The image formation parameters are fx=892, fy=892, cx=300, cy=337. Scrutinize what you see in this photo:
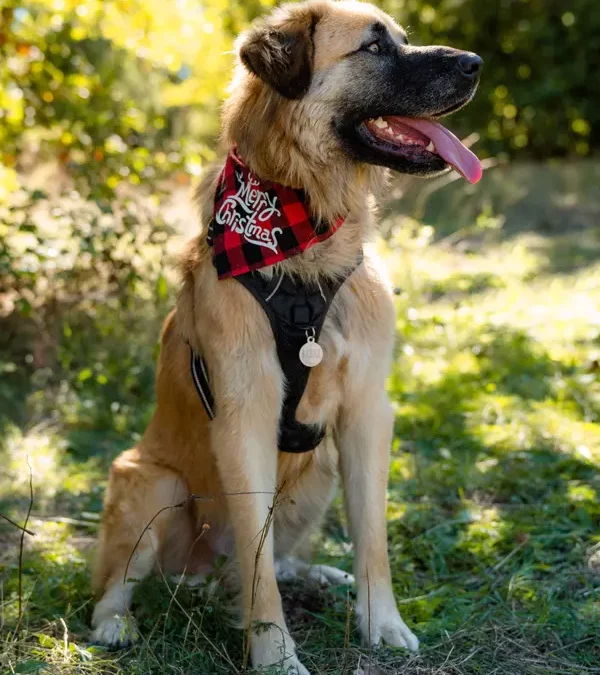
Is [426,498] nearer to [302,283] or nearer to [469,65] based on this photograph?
[302,283]

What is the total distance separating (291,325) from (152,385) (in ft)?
9.45

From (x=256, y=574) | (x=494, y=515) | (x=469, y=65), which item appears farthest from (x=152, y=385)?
(x=469, y=65)

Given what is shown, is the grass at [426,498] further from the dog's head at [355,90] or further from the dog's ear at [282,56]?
→ the dog's ear at [282,56]

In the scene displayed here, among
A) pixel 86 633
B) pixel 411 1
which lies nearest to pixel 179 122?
pixel 411 1

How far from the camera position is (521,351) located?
230 inches

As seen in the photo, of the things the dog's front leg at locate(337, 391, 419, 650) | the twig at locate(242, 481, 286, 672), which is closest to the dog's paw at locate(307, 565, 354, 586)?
the dog's front leg at locate(337, 391, 419, 650)

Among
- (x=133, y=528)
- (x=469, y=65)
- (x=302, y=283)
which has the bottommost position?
(x=133, y=528)

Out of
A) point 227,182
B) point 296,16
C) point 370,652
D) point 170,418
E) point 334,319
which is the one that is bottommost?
point 370,652

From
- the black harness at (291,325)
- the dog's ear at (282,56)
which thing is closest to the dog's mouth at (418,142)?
the dog's ear at (282,56)

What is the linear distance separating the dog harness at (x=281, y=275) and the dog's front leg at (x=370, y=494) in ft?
0.41

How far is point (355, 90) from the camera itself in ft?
9.74

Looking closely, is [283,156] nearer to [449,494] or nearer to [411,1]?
[449,494]

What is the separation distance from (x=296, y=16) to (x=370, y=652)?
6.73ft

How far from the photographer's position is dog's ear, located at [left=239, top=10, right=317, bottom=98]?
2.87 m
